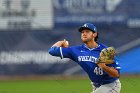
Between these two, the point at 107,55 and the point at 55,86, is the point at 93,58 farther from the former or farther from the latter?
the point at 55,86

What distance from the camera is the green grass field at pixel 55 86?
15.6 metres

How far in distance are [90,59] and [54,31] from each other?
1174 cm

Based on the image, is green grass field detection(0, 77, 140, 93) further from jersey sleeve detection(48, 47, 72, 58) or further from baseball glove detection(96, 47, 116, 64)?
baseball glove detection(96, 47, 116, 64)

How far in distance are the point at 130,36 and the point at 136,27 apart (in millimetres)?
392

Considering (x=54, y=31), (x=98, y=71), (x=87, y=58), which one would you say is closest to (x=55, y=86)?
(x=54, y=31)

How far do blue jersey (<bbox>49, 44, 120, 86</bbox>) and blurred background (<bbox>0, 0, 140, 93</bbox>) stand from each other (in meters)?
Answer: 11.1

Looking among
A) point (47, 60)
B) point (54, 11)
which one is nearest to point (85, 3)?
point (54, 11)

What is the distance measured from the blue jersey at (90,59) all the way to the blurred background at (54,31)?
11129mm

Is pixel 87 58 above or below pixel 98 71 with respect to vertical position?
above

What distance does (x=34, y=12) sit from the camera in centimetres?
2050

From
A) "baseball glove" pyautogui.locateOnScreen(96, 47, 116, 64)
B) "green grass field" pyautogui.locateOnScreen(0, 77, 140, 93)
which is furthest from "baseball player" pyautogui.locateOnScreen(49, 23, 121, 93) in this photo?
"green grass field" pyautogui.locateOnScreen(0, 77, 140, 93)

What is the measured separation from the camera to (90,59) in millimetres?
8641

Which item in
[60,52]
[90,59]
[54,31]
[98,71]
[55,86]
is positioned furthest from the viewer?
[54,31]

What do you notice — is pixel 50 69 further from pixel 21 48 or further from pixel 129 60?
pixel 129 60
